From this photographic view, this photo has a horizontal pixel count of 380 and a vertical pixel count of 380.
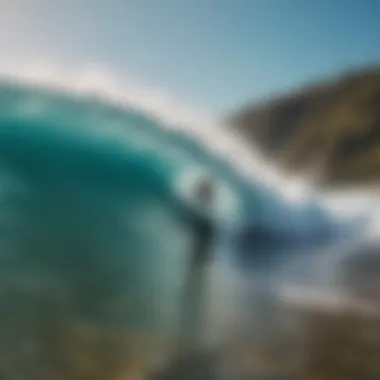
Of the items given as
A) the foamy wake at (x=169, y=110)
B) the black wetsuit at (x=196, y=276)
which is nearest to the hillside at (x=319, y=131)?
the foamy wake at (x=169, y=110)

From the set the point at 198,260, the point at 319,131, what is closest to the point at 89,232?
the point at 198,260

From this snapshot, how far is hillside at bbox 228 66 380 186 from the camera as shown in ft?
3.84

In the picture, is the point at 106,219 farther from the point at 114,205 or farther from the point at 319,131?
the point at 319,131

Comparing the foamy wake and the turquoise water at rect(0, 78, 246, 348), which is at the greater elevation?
the foamy wake

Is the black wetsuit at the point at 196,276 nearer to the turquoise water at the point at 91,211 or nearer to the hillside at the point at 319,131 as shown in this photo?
the turquoise water at the point at 91,211

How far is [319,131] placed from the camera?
118 centimetres

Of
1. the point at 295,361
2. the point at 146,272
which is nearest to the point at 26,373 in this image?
the point at 146,272

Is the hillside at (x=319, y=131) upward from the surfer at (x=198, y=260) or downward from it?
upward

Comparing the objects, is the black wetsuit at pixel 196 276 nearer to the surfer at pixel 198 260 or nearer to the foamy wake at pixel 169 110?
the surfer at pixel 198 260

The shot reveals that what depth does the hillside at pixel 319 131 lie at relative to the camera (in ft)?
3.84

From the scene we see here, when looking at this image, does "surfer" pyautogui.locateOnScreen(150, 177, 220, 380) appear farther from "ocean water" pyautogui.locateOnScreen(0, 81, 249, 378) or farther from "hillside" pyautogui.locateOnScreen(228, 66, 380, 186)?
"hillside" pyautogui.locateOnScreen(228, 66, 380, 186)

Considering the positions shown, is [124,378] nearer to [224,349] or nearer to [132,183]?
[224,349]

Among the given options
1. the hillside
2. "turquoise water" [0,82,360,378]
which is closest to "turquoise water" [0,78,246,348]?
"turquoise water" [0,82,360,378]

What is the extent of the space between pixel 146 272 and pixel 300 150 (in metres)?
0.32
